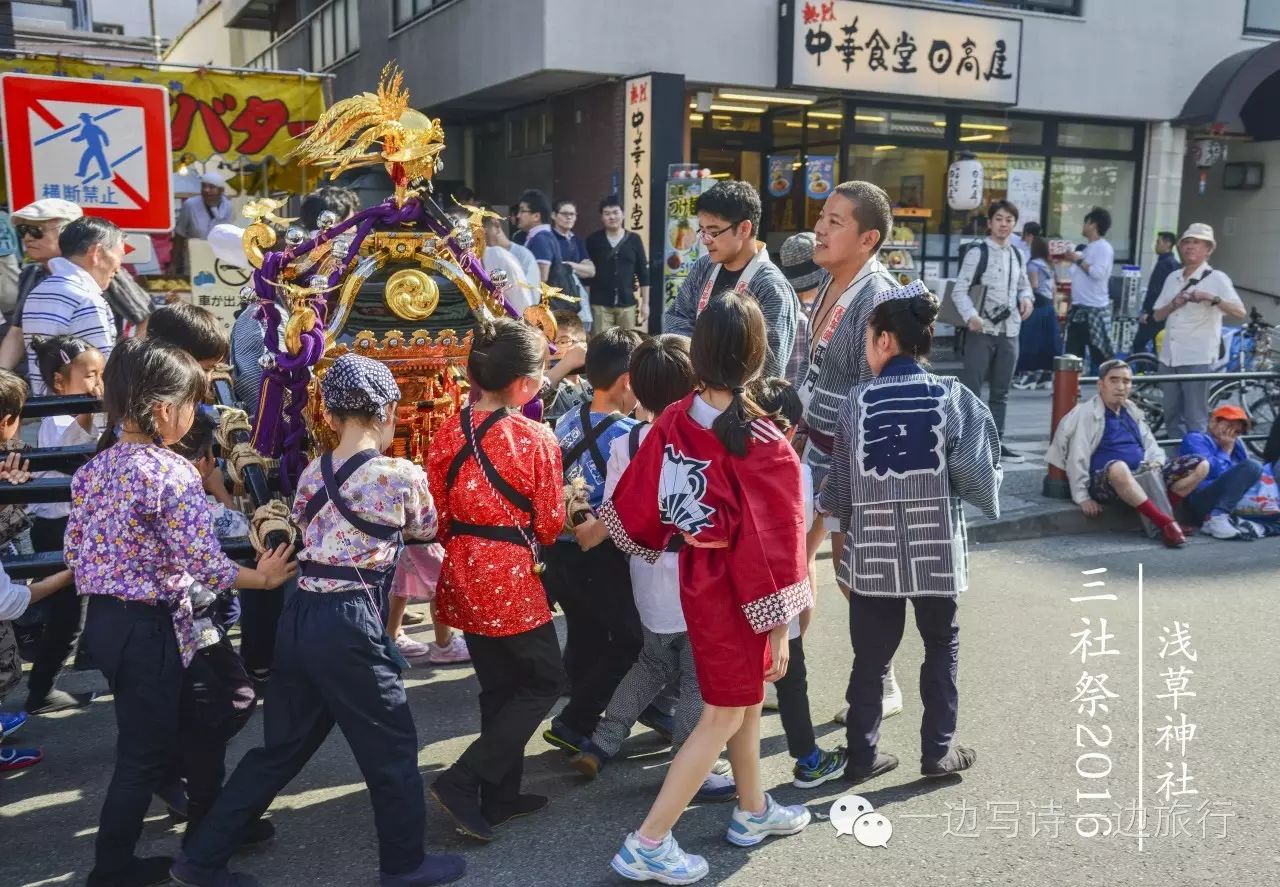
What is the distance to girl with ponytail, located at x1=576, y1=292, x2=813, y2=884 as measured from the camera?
3045 mm

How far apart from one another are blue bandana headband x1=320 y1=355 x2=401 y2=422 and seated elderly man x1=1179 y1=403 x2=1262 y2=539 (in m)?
6.12

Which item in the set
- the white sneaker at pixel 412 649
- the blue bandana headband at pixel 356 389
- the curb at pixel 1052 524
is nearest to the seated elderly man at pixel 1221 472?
the curb at pixel 1052 524

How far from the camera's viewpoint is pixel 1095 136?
15438 millimetres

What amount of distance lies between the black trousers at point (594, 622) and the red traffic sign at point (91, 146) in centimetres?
445

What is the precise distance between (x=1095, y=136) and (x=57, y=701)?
15.3 meters

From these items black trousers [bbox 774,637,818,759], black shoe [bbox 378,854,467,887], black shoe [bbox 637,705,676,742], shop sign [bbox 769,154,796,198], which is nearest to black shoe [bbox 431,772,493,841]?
black shoe [bbox 378,854,467,887]

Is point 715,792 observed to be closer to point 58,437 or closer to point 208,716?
point 208,716

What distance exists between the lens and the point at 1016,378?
43.2 feet

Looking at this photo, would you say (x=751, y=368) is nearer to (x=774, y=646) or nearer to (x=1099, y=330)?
(x=774, y=646)

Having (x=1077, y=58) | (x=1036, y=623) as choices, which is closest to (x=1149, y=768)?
(x=1036, y=623)

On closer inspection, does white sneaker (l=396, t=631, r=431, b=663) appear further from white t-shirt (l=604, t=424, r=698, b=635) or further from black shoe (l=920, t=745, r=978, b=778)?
black shoe (l=920, t=745, r=978, b=778)

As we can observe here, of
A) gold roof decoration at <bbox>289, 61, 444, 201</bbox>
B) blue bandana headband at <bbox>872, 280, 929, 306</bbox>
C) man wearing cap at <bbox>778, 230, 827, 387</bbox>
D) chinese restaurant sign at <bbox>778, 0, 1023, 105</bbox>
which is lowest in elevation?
blue bandana headband at <bbox>872, 280, 929, 306</bbox>

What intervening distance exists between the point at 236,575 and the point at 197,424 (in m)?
1.30

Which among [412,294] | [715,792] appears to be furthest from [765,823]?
[412,294]
